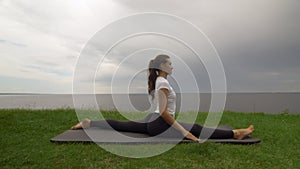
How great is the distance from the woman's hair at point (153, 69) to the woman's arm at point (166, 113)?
35cm

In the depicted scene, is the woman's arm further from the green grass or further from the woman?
the green grass

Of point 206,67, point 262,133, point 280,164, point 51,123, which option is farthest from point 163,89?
point 51,123

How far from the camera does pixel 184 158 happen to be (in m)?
2.97

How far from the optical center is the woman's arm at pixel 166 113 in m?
3.59

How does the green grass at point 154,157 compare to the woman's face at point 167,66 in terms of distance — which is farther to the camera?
the woman's face at point 167,66

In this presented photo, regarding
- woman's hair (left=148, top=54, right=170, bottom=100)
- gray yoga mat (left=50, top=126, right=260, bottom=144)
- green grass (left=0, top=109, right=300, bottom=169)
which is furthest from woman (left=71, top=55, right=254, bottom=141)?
green grass (left=0, top=109, right=300, bottom=169)

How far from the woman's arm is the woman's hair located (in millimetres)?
347

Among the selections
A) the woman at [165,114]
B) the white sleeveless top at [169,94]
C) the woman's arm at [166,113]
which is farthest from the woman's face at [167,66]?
the woman's arm at [166,113]

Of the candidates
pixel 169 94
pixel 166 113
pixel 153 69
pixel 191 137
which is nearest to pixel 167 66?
pixel 153 69

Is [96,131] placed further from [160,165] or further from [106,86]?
[160,165]

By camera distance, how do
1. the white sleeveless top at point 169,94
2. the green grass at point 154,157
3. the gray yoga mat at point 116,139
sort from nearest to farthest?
the green grass at point 154,157, the gray yoga mat at point 116,139, the white sleeveless top at point 169,94

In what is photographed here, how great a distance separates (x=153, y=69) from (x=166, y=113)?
0.70 metres

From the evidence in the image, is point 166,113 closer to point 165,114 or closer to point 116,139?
point 165,114

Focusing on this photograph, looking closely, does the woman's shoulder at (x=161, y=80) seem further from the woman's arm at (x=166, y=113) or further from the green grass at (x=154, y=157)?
the green grass at (x=154, y=157)
